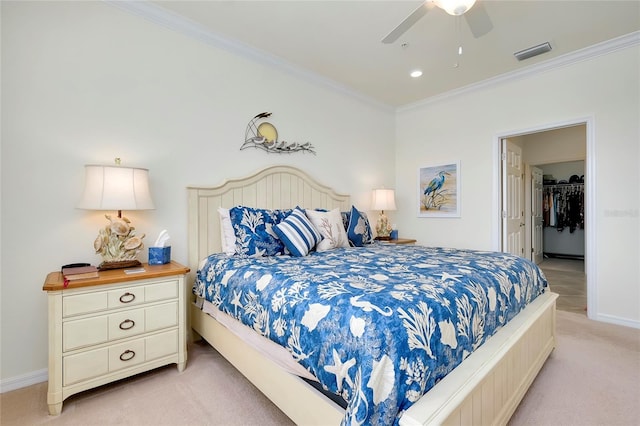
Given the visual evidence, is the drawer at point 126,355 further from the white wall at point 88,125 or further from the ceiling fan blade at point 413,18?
the ceiling fan blade at point 413,18

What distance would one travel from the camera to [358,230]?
314 cm

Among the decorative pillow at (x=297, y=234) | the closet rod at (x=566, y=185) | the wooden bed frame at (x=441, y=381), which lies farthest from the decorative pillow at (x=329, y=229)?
the closet rod at (x=566, y=185)

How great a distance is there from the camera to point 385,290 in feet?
4.25

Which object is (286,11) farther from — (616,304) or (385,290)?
(616,304)

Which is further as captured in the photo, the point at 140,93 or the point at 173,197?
the point at 173,197

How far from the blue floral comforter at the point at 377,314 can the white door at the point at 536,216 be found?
193 inches

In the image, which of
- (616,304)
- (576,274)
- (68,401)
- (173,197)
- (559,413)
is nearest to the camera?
(559,413)

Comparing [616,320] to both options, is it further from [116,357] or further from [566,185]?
[566,185]

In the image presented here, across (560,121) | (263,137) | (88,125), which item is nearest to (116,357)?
(88,125)

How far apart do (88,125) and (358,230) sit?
244 cm

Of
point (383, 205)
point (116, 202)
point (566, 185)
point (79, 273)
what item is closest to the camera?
point (79, 273)

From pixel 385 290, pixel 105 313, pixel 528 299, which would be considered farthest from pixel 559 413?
pixel 105 313

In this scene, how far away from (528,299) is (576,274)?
14.6ft

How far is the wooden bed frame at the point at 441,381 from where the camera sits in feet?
3.69
